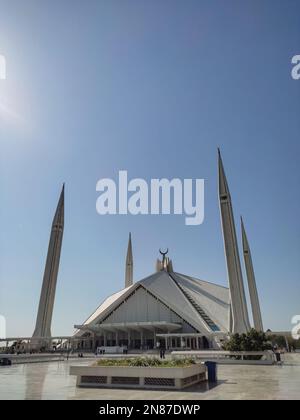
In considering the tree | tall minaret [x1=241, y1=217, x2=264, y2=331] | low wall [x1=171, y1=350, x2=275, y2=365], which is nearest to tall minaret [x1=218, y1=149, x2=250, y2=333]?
low wall [x1=171, y1=350, x2=275, y2=365]

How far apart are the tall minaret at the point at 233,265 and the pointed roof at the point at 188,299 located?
7625 mm

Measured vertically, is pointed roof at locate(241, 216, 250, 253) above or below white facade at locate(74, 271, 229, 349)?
above

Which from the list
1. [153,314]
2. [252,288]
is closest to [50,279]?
[153,314]

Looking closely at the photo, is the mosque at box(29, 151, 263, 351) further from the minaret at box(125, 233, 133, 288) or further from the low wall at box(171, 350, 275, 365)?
the low wall at box(171, 350, 275, 365)

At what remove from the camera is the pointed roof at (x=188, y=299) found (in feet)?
133

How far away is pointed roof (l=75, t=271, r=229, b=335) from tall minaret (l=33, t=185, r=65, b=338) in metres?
5.40

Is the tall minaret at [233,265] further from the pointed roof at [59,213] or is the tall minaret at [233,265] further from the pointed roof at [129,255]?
the pointed roof at [129,255]

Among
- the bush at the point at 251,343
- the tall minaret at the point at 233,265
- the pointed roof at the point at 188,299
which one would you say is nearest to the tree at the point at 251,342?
the bush at the point at 251,343

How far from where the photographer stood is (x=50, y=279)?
42656 mm

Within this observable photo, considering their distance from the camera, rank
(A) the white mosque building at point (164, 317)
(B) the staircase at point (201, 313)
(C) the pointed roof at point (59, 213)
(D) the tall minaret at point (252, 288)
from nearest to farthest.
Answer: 1. (B) the staircase at point (201, 313)
2. (A) the white mosque building at point (164, 317)
3. (D) the tall minaret at point (252, 288)
4. (C) the pointed roof at point (59, 213)

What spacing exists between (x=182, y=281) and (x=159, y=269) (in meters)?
6.05

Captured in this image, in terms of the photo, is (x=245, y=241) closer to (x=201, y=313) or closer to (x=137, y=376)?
(x=201, y=313)

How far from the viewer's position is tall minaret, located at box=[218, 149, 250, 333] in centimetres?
3059
